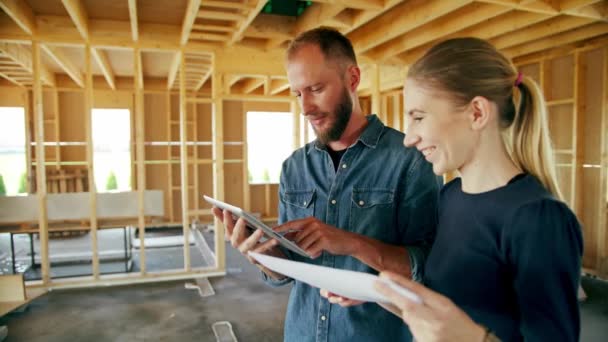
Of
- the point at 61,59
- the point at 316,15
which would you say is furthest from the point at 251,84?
the point at 316,15

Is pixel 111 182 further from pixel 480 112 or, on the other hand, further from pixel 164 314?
pixel 480 112

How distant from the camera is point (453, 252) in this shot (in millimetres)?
921

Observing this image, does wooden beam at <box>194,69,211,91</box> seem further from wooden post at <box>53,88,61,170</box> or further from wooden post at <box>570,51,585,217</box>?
wooden post at <box>570,51,585,217</box>

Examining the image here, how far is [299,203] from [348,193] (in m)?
0.19

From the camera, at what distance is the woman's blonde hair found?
0.87 metres

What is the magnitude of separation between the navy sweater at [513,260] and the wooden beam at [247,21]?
9.86ft

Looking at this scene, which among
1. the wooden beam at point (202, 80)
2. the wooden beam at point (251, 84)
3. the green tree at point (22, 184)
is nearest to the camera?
the wooden beam at point (202, 80)

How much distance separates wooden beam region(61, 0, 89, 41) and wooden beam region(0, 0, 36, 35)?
1.36 ft

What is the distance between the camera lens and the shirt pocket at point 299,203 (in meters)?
1.38

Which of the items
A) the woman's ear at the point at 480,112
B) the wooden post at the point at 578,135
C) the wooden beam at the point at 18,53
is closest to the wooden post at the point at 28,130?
the wooden beam at the point at 18,53

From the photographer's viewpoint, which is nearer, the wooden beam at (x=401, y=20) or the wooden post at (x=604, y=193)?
the wooden beam at (x=401, y=20)

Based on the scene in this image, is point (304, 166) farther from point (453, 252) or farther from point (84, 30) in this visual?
point (84, 30)

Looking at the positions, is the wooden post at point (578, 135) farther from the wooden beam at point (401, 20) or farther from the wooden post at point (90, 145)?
the wooden post at point (90, 145)

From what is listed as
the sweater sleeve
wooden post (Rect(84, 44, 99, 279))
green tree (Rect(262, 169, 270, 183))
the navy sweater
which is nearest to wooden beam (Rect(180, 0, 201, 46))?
wooden post (Rect(84, 44, 99, 279))
